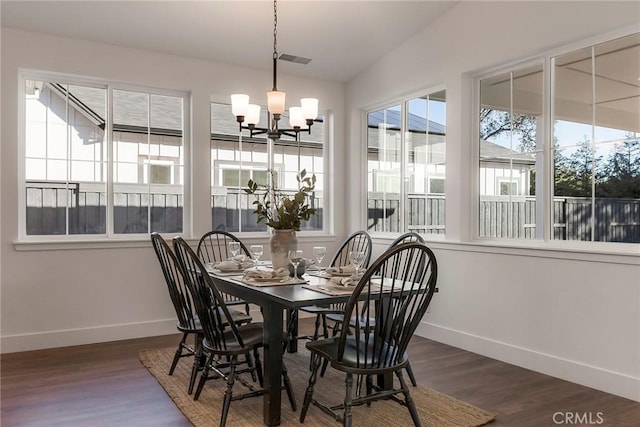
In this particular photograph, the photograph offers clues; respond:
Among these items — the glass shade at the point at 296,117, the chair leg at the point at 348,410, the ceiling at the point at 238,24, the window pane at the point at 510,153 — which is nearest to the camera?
the chair leg at the point at 348,410

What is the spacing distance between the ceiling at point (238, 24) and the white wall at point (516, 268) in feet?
1.22

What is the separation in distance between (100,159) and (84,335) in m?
1.55

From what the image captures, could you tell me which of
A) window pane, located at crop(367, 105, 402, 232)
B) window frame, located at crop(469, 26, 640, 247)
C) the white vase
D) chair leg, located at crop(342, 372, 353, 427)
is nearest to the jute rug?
chair leg, located at crop(342, 372, 353, 427)

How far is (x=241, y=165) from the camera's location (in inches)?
197

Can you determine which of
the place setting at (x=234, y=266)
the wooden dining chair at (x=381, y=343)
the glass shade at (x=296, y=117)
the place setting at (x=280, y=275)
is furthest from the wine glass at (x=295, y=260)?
the glass shade at (x=296, y=117)

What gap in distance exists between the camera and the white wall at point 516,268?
10.0 ft

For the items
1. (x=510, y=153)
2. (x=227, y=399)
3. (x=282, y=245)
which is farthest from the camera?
(x=510, y=153)

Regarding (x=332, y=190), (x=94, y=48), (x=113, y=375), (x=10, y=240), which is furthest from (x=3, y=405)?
(x=332, y=190)

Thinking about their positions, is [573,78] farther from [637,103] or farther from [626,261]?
[626,261]

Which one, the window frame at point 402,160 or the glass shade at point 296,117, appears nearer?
the glass shade at point 296,117

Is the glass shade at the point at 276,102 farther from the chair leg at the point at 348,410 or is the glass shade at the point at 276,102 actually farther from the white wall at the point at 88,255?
the chair leg at the point at 348,410

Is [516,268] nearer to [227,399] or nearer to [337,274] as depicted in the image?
[337,274]

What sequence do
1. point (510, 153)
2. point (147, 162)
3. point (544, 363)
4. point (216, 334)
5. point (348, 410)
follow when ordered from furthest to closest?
point (147, 162)
point (510, 153)
point (544, 363)
point (216, 334)
point (348, 410)

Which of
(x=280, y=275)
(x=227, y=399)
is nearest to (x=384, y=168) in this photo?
(x=280, y=275)
